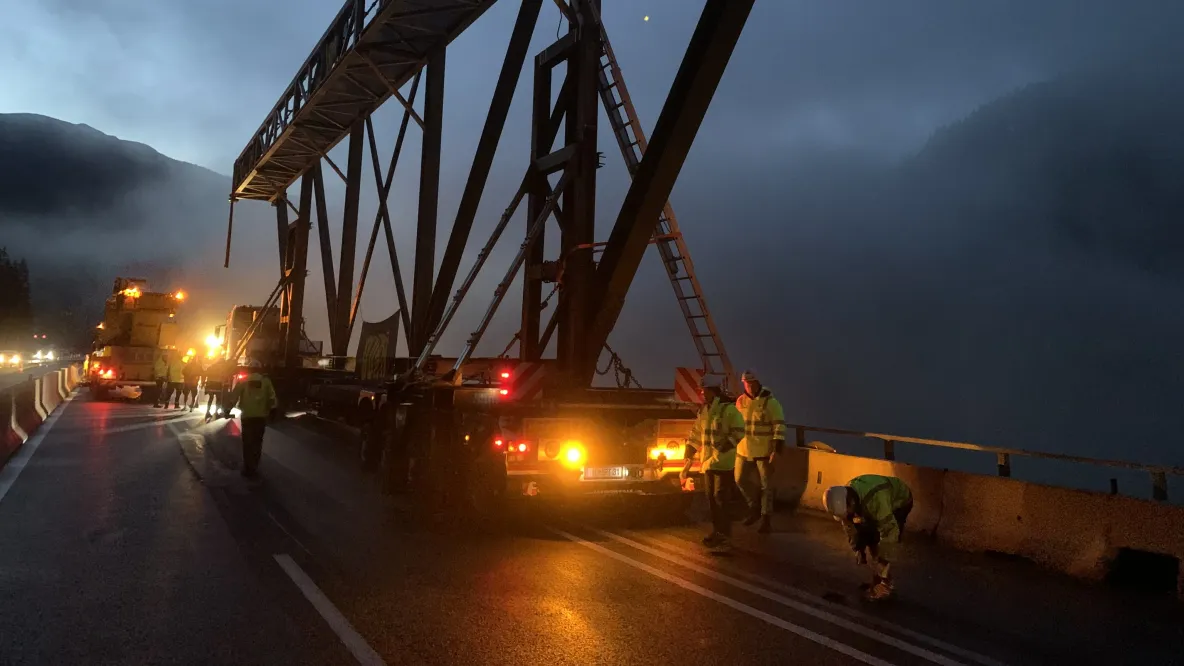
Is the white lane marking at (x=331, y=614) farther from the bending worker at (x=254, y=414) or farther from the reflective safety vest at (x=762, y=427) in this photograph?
the bending worker at (x=254, y=414)

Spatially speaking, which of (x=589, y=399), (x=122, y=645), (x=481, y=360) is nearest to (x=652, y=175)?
(x=589, y=399)

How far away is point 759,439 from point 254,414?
7547 mm

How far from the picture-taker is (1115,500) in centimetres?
659

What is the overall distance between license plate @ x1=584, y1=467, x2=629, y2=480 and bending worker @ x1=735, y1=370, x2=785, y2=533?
1.25m

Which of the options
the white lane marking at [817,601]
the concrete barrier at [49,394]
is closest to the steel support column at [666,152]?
the white lane marking at [817,601]

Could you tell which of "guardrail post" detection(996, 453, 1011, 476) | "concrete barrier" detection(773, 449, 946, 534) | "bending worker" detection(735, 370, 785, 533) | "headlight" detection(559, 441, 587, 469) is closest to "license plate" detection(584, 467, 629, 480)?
"headlight" detection(559, 441, 587, 469)

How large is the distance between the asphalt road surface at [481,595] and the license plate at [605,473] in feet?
1.91

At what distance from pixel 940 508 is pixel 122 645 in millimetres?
7629

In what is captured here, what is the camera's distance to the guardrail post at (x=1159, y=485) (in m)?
6.55

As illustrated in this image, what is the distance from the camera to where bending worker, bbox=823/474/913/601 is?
216 inches

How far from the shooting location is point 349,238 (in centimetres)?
2072

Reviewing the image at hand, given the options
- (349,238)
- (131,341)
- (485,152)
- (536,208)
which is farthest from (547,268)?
(131,341)

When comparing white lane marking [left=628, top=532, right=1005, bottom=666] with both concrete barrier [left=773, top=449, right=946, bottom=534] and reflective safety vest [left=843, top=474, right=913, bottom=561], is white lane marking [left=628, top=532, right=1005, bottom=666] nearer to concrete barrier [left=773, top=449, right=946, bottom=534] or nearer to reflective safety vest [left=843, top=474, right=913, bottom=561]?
reflective safety vest [left=843, top=474, right=913, bottom=561]

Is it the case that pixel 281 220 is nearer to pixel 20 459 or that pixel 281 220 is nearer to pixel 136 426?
pixel 136 426
